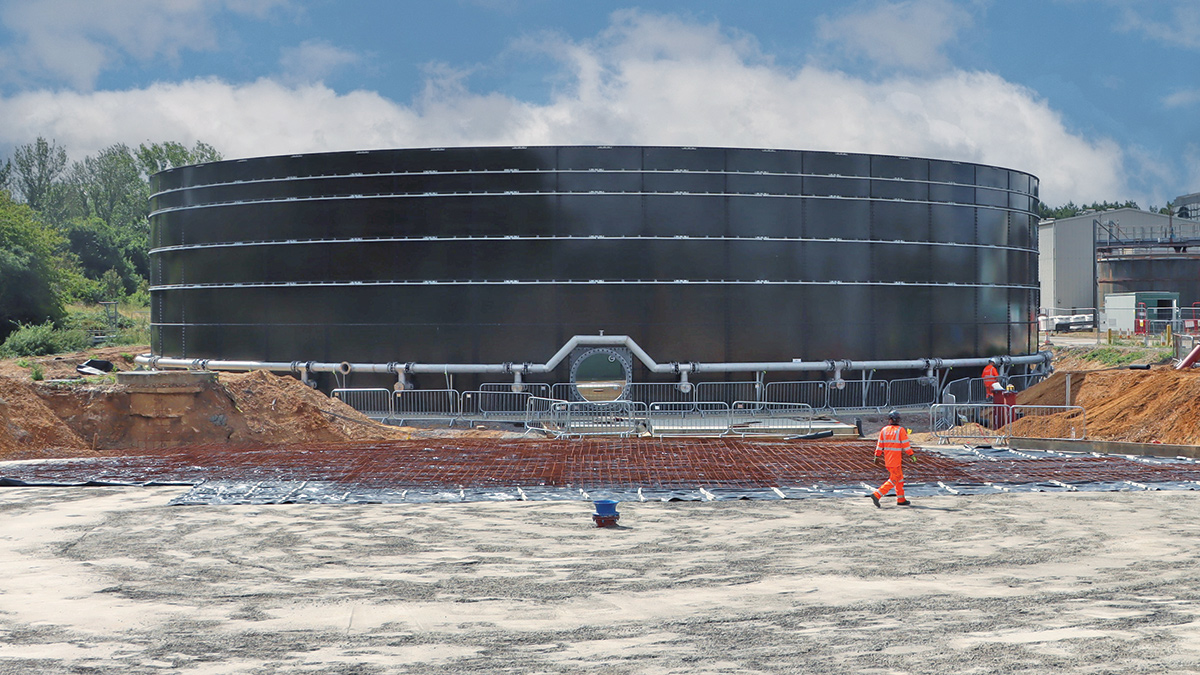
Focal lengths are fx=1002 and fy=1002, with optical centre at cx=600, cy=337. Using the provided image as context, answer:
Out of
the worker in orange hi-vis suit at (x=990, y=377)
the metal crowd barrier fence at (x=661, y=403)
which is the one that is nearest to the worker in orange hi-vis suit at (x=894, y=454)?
the metal crowd barrier fence at (x=661, y=403)

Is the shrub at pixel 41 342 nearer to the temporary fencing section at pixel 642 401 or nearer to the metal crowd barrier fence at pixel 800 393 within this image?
the temporary fencing section at pixel 642 401

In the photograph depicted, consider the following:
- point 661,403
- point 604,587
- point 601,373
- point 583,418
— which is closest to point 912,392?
point 661,403

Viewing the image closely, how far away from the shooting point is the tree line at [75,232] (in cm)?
5569

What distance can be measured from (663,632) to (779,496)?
7.42m

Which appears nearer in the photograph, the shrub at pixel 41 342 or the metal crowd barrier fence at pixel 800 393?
the metal crowd barrier fence at pixel 800 393

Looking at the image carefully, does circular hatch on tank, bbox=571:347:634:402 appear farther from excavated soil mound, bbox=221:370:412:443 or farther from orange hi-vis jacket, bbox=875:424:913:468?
orange hi-vis jacket, bbox=875:424:913:468

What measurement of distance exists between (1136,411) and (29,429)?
26850 millimetres

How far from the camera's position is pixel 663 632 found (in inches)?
359

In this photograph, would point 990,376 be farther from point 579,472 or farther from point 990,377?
point 579,472

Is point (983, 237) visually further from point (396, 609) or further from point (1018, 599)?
point (396, 609)

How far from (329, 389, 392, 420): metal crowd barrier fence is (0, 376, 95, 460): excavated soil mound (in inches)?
344

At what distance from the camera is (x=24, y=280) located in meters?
55.2

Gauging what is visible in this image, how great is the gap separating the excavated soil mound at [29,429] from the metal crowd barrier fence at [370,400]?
8727mm

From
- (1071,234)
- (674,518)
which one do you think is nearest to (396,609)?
(674,518)
